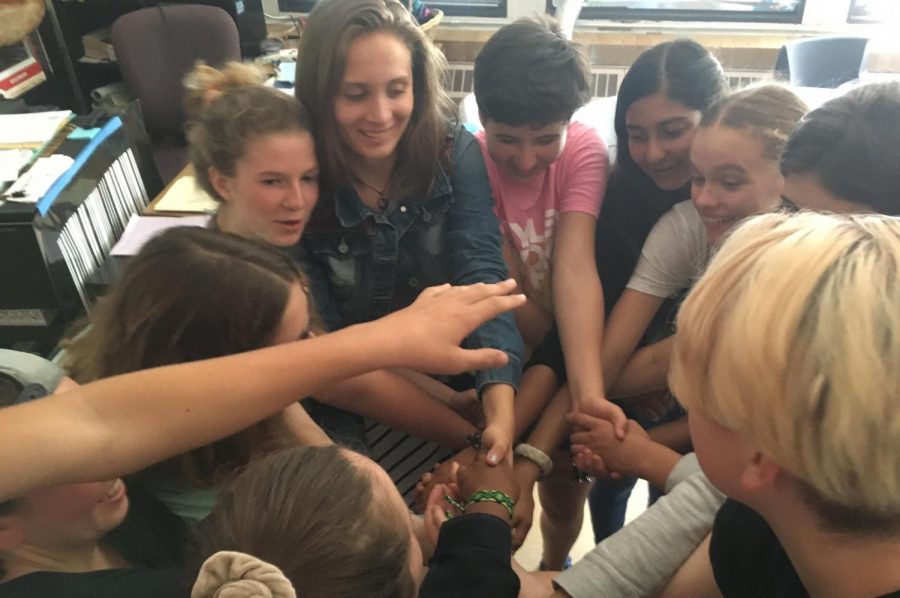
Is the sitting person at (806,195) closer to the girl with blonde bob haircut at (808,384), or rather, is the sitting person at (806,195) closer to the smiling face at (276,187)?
the girl with blonde bob haircut at (808,384)

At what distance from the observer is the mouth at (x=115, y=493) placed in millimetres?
868

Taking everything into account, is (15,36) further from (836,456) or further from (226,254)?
(836,456)

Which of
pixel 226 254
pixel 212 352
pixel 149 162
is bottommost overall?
pixel 149 162

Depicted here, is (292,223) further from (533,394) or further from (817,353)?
(817,353)

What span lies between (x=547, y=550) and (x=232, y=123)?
1.28m

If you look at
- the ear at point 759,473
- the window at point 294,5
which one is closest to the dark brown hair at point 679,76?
the ear at point 759,473

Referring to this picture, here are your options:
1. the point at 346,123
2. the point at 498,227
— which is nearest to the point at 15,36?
the point at 346,123

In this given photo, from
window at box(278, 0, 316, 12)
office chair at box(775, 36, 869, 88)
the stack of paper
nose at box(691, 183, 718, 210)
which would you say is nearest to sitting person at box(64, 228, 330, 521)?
nose at box(691, 183, 718, 210)

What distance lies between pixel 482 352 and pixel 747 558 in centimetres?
44

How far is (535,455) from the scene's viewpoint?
1.27 meters

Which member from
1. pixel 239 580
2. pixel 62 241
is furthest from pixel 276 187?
pixel 239 580

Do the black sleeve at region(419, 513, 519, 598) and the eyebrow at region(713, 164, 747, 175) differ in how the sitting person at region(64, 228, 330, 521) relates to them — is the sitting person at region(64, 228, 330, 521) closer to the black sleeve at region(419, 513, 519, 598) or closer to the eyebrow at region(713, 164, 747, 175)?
the black sleeve at region(419, 513, 519, 598)

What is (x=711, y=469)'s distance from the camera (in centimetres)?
71

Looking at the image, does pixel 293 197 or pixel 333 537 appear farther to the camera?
pixel 293 197
